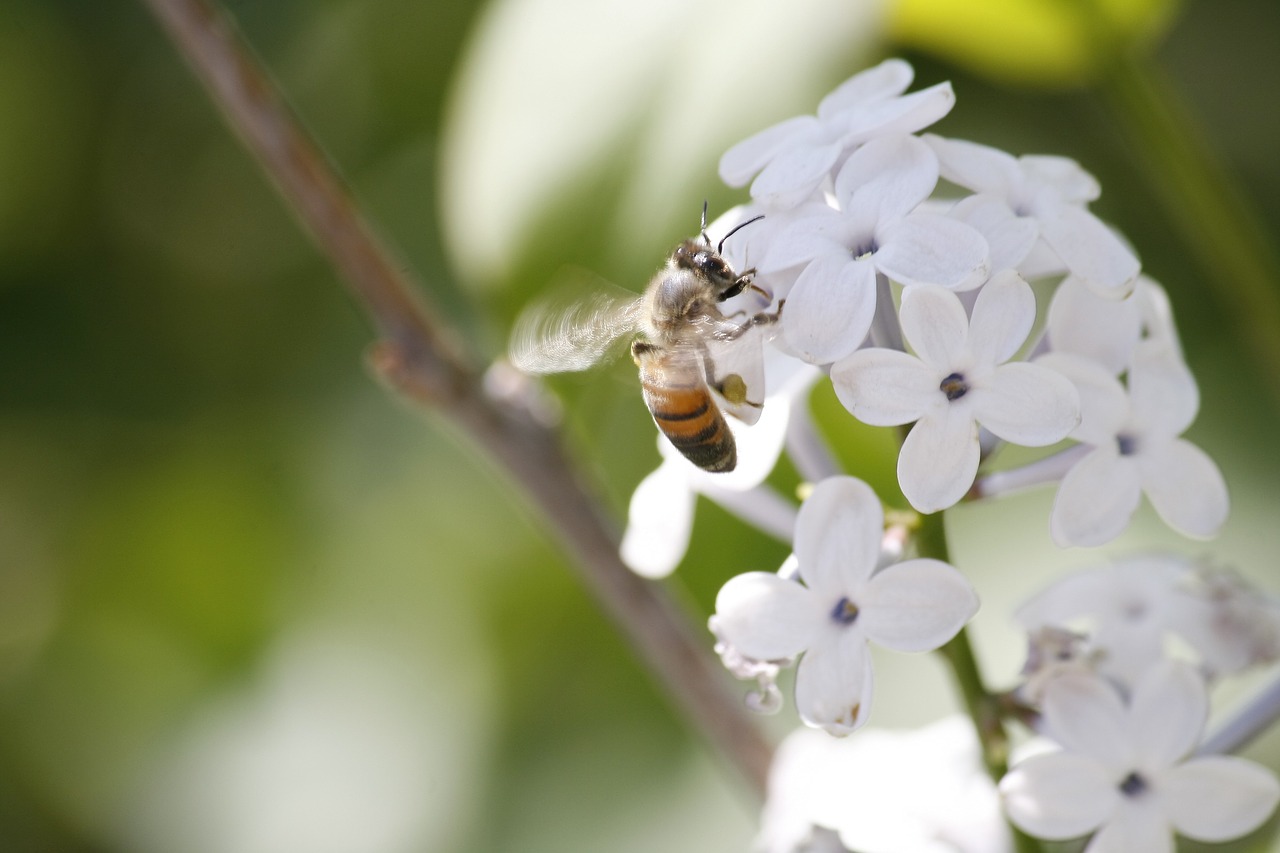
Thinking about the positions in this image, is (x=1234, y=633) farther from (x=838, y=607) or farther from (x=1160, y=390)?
(x=838, y=607)

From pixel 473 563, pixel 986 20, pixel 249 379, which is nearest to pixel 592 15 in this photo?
pixel 986 20

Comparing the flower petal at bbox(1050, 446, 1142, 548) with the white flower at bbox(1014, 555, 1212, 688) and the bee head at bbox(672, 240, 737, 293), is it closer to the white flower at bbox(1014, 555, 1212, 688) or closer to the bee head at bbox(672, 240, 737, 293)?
the white flower at bbox(1014, 555, 1212, 688)

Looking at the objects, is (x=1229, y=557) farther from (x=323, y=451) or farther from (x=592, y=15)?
(x=323, y=451)

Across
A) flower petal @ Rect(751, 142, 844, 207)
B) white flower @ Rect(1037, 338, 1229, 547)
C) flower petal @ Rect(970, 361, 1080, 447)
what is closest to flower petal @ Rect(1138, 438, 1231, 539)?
white flower @ Rect(1037, 338, 1229, 547)

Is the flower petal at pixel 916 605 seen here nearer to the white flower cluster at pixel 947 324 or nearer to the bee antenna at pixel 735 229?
the white flower cluster at pixel 947 324

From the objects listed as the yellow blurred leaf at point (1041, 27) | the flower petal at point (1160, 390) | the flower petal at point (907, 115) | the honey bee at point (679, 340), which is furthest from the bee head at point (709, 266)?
the yellow blurred leaf at point (1041, 27)
